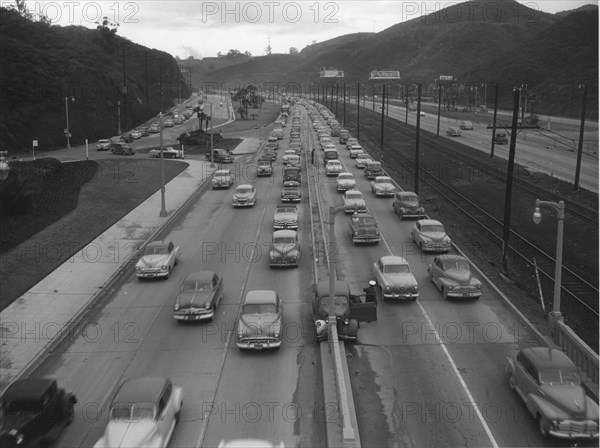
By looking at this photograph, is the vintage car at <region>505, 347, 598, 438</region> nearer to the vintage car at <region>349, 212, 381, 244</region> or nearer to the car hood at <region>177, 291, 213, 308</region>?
the car hood at <region>177, 291, 213, 308</region>

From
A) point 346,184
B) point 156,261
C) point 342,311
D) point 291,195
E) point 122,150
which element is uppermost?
point 346,184

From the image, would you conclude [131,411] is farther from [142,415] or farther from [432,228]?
[432,228]

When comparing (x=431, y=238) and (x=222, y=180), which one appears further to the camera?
(x=222, y=180)

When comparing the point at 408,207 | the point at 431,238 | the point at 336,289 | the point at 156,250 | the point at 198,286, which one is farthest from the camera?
the point at 408,207

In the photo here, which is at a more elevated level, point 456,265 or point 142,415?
point 456,265

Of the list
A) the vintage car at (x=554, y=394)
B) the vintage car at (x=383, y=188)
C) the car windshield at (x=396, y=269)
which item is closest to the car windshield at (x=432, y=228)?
the car windshield at (x=396, y=269)

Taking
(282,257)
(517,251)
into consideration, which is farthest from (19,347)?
(517,251)

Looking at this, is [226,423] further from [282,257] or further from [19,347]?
[282,257]

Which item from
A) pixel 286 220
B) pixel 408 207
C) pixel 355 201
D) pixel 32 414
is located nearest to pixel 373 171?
pixel 408 207
